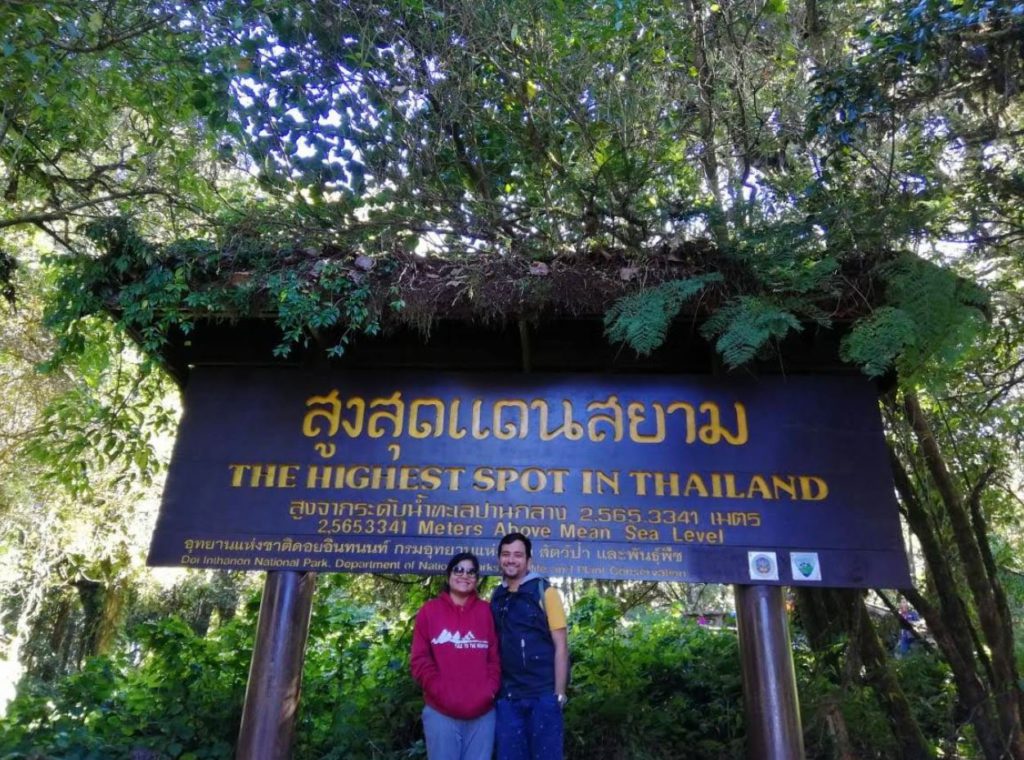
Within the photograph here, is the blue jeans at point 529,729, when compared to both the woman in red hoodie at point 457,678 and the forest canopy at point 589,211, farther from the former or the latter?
the forest canopy at point 589,211

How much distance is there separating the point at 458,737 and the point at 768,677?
6.17 feet

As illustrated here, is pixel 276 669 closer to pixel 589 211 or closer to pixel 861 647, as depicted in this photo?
pixel 589 211

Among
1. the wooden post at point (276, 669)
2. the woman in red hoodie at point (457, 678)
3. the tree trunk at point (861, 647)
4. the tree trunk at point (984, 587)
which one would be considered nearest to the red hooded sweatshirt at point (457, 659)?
the woman in red hoodie at point (457, 678)

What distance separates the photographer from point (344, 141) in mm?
6211

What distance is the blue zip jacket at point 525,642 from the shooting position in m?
3.55

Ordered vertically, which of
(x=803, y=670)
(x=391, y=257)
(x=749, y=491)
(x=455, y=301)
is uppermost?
(x=391, y=257)

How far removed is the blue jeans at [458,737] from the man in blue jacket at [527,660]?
0.07 metres

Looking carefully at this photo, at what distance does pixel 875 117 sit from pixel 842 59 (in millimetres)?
2173

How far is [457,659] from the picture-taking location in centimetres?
356

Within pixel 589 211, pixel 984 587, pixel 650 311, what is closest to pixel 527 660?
pixel 650 311

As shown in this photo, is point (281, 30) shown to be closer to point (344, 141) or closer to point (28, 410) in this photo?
point (344, 141)

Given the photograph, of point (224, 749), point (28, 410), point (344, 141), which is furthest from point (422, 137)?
point (28, 410)

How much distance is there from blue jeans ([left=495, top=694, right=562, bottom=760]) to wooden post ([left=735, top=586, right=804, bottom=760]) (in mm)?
1378

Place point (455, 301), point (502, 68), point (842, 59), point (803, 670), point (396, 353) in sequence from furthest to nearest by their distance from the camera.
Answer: point (842, 59) → point (803, 670) → point (502, 68) → point (396, 353) → point (455, 301)
